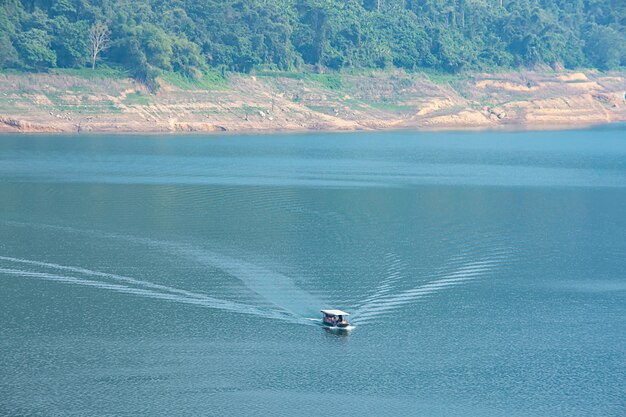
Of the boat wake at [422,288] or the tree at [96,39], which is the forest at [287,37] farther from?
the boat wake at [422,288]

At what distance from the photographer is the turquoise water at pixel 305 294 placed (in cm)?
3631

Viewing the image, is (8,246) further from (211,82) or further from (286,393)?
(211,82)

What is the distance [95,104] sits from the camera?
5315 inches

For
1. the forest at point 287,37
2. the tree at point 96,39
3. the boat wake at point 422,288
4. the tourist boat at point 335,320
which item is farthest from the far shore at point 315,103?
the tourist boat at point 335,320

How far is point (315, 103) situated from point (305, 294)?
4182 inches

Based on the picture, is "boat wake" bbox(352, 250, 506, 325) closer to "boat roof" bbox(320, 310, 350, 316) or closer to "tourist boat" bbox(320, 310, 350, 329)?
"boat roof" bbox(320, 310, 350, 316)

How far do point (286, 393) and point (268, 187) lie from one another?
47.7m

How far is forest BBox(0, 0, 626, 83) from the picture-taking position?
140125 millimetres

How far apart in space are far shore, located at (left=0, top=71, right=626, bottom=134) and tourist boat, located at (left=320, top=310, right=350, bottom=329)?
94.3 meters

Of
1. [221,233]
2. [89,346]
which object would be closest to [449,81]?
[221,233]

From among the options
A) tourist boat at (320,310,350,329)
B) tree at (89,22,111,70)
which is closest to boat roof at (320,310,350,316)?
tourist boat at (320,310,350,329)

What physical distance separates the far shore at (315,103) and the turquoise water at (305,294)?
142ft

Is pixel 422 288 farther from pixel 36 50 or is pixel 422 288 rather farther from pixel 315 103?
pixel 315 103

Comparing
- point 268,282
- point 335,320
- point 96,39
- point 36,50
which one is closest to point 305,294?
point 268,282
